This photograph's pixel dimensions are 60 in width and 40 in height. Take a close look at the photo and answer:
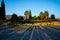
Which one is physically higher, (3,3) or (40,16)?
(3,3)

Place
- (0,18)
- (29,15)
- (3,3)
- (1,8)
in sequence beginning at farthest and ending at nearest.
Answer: (29,15) → (3,3) → (1,8) → (0,18)

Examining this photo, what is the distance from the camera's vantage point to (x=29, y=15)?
12712cm

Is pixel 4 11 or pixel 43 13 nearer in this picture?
pixel 4 11

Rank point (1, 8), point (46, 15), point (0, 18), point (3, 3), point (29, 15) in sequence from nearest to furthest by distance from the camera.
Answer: point (0, 18), point (1, 8), point (3, 3), point (29, 15), point (46, 15)

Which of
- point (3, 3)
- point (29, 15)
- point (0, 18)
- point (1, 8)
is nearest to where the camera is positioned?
point (0, 18)

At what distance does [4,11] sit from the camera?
91938 millimetres

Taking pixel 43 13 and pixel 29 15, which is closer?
pixel 29 15

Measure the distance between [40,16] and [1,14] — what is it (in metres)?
64.5

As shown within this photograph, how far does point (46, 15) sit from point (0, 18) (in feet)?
224

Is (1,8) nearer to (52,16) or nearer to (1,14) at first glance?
(1,14)

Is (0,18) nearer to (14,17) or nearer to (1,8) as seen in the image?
(1,8)

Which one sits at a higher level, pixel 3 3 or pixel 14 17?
pixel 3 3

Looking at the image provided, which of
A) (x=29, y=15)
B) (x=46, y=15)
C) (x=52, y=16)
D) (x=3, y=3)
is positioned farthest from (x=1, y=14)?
(x=46, y=15)

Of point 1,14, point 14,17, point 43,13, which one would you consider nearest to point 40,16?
point 43,13
